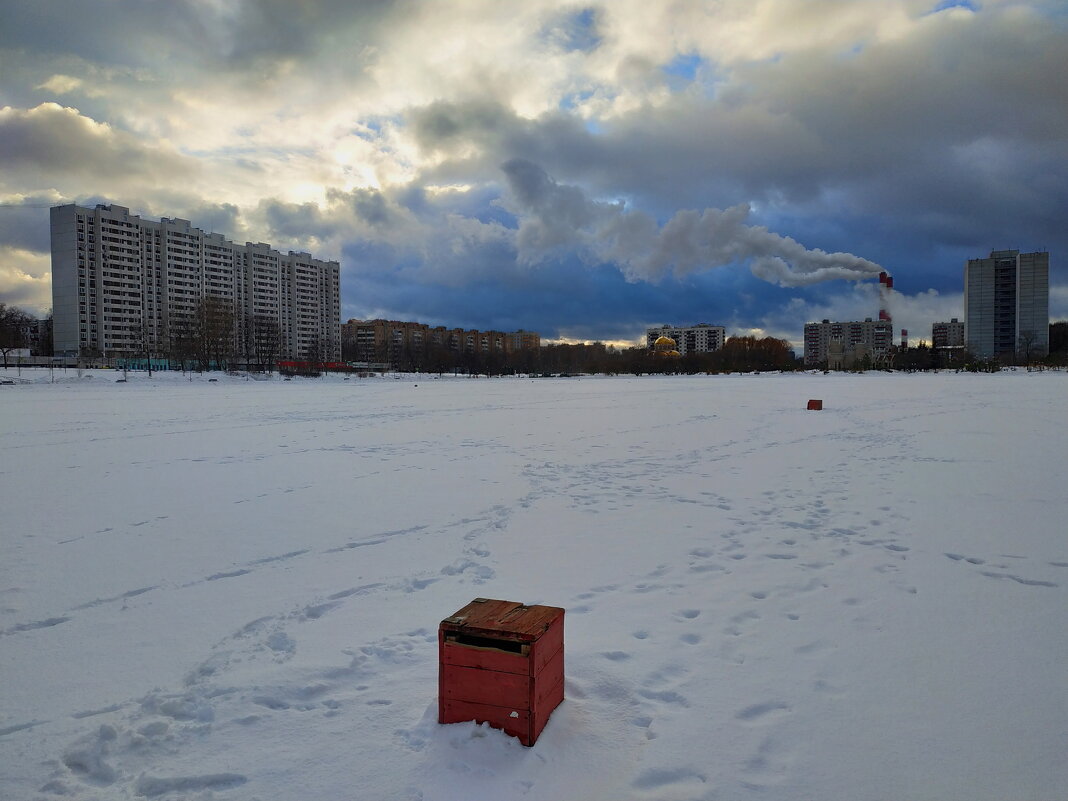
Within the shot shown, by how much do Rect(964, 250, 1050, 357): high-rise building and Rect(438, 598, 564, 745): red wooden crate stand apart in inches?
6391

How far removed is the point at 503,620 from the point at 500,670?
0.75ft

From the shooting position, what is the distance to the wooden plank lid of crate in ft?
9.93

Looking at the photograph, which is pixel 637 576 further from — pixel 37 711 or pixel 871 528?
pixel 37 711

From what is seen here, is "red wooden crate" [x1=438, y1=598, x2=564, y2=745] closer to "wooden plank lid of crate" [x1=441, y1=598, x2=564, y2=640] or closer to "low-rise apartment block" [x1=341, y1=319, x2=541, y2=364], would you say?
"wooden plank lid of crate" [x1=441, y1=598, x2=564, y2=640]

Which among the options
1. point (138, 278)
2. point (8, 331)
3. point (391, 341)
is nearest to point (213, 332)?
point (8, 331)

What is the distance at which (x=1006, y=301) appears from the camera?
144 metres

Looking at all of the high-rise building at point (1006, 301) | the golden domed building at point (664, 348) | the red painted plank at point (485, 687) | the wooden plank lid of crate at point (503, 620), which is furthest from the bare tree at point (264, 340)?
the high-rise building at point (1006, 301)

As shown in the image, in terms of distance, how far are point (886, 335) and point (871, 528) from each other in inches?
8034

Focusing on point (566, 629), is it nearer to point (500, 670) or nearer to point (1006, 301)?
Answer: point (500, 670)

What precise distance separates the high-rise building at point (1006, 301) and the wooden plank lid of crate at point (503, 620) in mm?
162197

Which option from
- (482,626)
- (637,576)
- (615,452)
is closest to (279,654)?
(482,626)

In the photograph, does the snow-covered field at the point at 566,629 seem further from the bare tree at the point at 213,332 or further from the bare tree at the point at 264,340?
the bare tree at the point at 264,340

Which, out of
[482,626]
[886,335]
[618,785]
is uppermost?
[886,335]

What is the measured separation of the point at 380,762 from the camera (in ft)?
9.86
